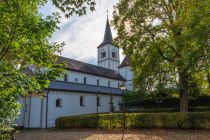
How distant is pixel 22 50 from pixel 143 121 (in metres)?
13.9

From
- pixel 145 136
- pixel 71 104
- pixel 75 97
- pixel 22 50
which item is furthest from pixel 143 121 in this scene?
pixel 75 97

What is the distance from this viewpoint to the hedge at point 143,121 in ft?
51.2

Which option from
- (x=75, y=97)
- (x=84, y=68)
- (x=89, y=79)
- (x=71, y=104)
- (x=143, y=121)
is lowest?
(x=143, y=121)

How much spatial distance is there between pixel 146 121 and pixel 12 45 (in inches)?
555

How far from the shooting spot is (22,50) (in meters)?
6.16

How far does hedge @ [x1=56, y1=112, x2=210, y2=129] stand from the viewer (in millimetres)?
15602

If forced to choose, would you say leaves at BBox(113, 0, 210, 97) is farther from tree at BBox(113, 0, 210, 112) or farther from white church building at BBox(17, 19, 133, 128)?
white church building at BBox(17, 19, 133, 128)

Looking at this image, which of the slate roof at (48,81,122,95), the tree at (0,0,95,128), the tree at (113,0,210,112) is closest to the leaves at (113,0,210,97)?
the tree at (113,0,210,112)

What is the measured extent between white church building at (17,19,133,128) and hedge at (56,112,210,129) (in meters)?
2.78

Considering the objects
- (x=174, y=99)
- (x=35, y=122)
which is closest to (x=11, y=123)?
(x=35, y=122)

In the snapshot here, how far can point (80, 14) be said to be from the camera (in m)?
6.12

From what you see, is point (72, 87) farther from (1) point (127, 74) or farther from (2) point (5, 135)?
(2) point (5, 135)

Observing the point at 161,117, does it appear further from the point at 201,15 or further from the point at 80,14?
the point at 80,14

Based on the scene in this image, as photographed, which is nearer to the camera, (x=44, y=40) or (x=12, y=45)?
(x=12, y=45)
